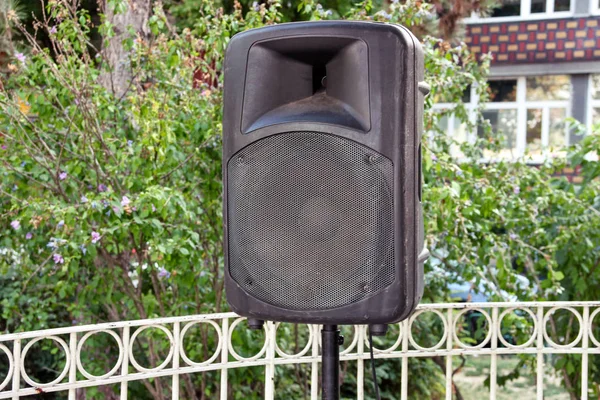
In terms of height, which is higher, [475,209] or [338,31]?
[338,31]

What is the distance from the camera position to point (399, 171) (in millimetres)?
1778

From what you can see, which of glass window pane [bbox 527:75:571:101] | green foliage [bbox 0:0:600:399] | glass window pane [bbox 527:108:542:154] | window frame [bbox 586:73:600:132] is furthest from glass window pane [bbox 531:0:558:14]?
green foliage [bbox 0:0:600:399]

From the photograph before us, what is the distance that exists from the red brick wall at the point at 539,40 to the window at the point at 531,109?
447mm

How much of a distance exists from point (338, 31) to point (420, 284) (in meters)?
0.62

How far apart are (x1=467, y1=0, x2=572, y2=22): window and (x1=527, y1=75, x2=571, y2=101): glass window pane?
43.1 inches

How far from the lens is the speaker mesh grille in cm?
178

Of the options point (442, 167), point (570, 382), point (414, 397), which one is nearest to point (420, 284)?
point (442, 167)

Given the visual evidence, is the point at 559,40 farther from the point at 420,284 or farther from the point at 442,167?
the point at 420,284

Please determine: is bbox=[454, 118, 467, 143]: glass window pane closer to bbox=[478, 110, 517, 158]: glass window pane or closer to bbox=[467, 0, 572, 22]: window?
bbox=[478, 110, 517, 158]: glass window pane

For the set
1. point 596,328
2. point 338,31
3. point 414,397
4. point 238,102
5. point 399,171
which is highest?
point 338,31

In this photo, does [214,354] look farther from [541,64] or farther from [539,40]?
[539,40]

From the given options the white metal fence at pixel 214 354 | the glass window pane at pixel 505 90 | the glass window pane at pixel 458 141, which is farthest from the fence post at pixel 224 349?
the glass window pane at pixel 505 90

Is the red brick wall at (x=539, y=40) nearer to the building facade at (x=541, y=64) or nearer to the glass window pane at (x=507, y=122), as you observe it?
the building facade at (x=541, y=64)

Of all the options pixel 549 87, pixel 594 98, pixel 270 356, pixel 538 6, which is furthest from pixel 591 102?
pixel 270 356
